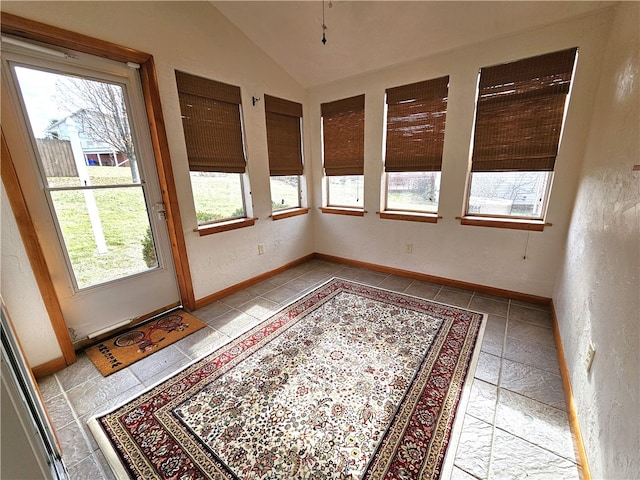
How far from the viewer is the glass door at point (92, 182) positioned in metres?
1.72

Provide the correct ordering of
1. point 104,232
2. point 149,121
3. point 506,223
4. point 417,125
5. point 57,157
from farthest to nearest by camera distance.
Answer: point 417,125, point 506,223, point 149,121, point 104,232, point 57,157

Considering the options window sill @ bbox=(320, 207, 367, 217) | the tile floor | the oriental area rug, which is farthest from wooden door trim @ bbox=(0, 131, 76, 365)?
window sill @ bbox=(320, 207, 367, 217)

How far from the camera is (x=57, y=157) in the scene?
1.81 m

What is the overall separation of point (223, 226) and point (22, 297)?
149 cm

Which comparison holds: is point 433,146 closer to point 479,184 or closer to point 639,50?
point 479,184

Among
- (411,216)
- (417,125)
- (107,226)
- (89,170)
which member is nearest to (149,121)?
(89,170)

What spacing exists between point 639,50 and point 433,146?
1.48 metres

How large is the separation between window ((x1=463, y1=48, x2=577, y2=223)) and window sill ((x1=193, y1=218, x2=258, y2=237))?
2.43 meters

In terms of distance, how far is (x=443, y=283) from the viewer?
3066mm

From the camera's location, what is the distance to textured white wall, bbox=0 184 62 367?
5.19 feet

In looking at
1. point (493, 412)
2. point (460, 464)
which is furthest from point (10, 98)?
point (493, 412)

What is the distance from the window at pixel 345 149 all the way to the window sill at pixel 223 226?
→ 129 centimetres

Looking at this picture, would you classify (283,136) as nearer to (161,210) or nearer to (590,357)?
(161,210)

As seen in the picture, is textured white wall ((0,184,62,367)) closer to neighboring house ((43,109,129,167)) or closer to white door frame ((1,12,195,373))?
white door frame ((1,12,195,373))
